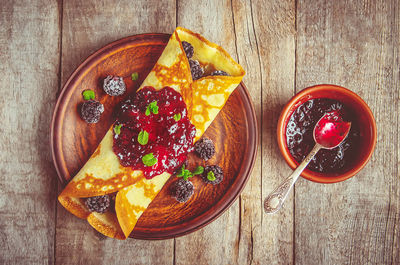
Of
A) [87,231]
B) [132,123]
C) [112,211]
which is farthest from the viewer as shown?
[87,231]

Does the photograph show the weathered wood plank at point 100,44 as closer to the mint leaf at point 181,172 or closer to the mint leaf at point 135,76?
the mint leaf at point 135,76

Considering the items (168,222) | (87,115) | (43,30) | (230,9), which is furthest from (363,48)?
(43,30)

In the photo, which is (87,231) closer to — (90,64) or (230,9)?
(90,64)

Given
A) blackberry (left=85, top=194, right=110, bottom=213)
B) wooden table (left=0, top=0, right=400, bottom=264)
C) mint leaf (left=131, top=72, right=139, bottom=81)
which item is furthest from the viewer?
wooden table (left=0, top=0, right=400, bottom=264)

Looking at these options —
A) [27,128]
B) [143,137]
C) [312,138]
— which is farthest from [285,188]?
[27,128]

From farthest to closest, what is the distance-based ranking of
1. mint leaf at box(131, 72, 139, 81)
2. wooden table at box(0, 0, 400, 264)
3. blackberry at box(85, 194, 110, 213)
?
1. wooden table at box(0, 0, 400, 264)
2. mint leaf at box(131, 72, 139, 81)
3. blackberry at box(85, 194, 110, 213)

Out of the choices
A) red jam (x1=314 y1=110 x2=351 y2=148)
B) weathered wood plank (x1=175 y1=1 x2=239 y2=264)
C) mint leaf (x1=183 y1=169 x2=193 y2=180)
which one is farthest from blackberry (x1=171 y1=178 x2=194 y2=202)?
red jam (x1=314 y1=110 x2=351 y2=148)

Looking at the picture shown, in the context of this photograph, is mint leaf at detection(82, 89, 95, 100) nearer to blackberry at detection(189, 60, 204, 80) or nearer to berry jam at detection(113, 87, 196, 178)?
berry jam at detection(113, 87, 196, 178)
